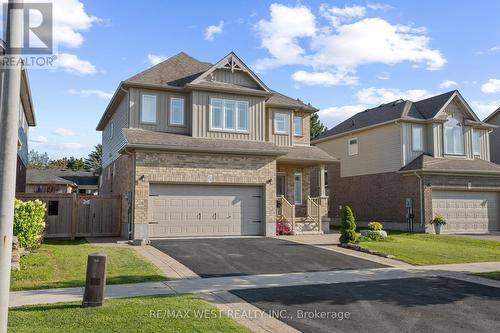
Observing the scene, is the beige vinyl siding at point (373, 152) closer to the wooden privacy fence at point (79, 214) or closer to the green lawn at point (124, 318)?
the wooden privacy fence at point (79, 214)

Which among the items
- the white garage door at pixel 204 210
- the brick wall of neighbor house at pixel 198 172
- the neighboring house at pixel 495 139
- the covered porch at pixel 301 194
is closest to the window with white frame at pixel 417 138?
the covered porch at pixel 301 194

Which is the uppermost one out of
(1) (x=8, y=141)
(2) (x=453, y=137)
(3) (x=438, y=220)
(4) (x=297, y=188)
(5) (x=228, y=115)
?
(5) (x=228, y=115)

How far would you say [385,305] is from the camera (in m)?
8.84

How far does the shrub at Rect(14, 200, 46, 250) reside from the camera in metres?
14.0

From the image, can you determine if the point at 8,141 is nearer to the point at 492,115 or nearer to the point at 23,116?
the point at 23,116

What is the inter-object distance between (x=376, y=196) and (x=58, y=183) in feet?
107

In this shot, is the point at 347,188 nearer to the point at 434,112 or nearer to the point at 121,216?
the point at 434,112

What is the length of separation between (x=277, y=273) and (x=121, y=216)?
35.9ft

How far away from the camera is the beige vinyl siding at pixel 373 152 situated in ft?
91.5

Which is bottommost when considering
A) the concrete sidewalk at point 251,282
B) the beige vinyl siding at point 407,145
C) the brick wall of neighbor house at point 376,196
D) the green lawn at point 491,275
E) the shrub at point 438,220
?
the green lawn at point 491,275

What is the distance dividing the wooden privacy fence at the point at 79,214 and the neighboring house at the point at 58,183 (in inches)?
1095

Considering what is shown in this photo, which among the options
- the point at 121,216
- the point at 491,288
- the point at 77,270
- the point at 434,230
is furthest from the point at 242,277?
the point at 434,230

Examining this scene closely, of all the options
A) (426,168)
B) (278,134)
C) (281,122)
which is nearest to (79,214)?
(278,134)

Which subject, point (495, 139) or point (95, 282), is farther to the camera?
point (495, 139)
